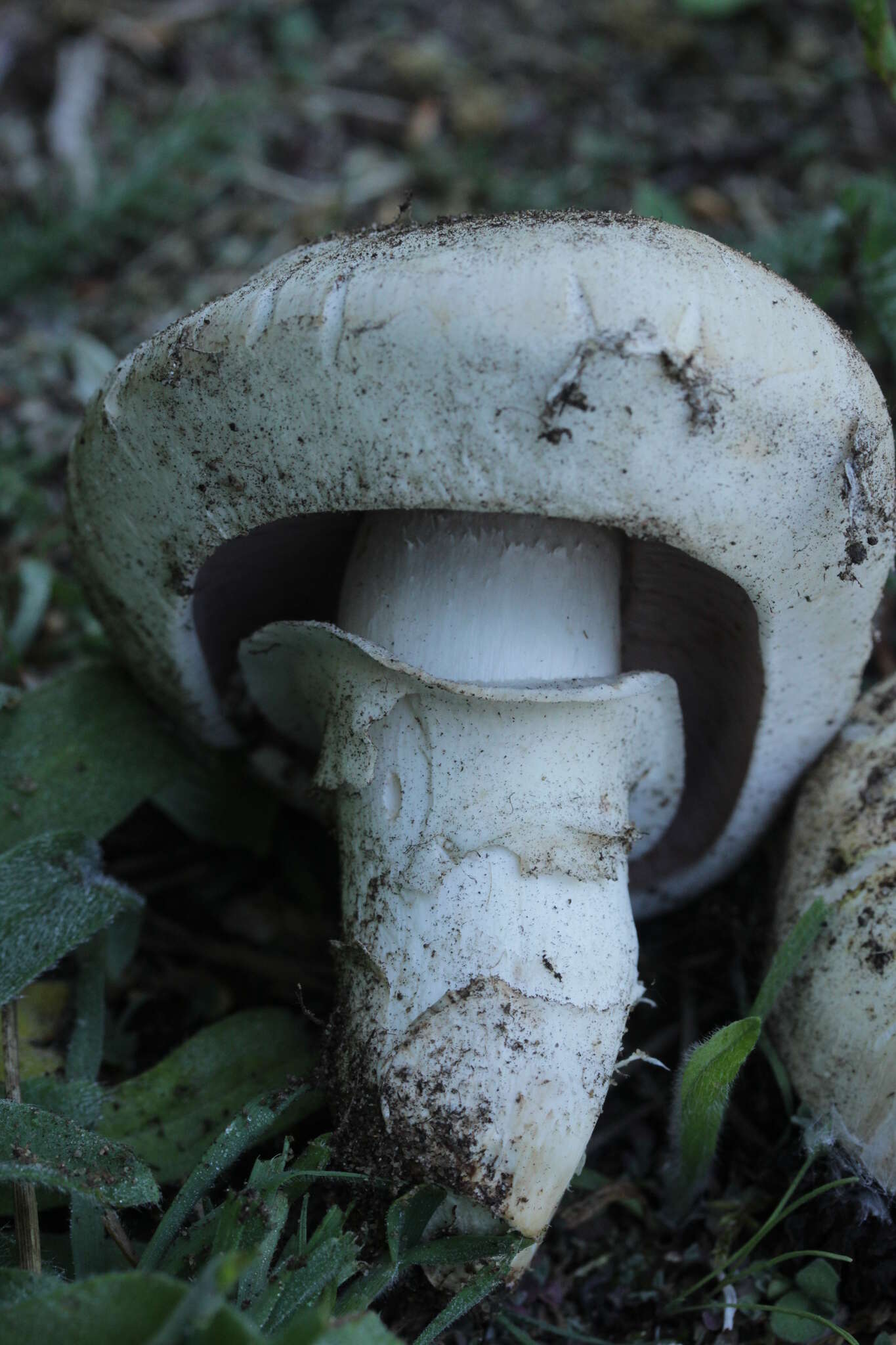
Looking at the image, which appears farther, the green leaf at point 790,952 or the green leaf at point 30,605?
the green leaf at point 30,605

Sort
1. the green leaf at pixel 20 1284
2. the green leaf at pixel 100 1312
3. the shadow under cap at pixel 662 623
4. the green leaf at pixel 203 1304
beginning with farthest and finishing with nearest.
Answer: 1. the shadow under cap at pixel 662 623
2. the green leaf at pixel 20 1284
3. the green leaf at pixel 100 1312
4. the green leaf at pixel 203 1304

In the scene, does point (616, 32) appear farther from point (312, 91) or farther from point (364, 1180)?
point (364, 1180)

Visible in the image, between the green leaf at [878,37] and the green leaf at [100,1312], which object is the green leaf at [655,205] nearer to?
the green leaf at [878,37]

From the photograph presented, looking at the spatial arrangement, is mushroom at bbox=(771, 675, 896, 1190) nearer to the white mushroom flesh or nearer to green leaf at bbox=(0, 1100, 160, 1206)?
the white mushroom flesh

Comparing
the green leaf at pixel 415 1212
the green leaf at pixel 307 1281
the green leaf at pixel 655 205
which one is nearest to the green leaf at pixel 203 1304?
the green leaf at pixel 307 1281

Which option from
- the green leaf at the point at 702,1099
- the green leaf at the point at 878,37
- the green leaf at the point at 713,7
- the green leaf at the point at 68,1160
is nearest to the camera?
the green leaf at the point at 68,1160

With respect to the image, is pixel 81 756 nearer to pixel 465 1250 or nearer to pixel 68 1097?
pixel 68 1097
